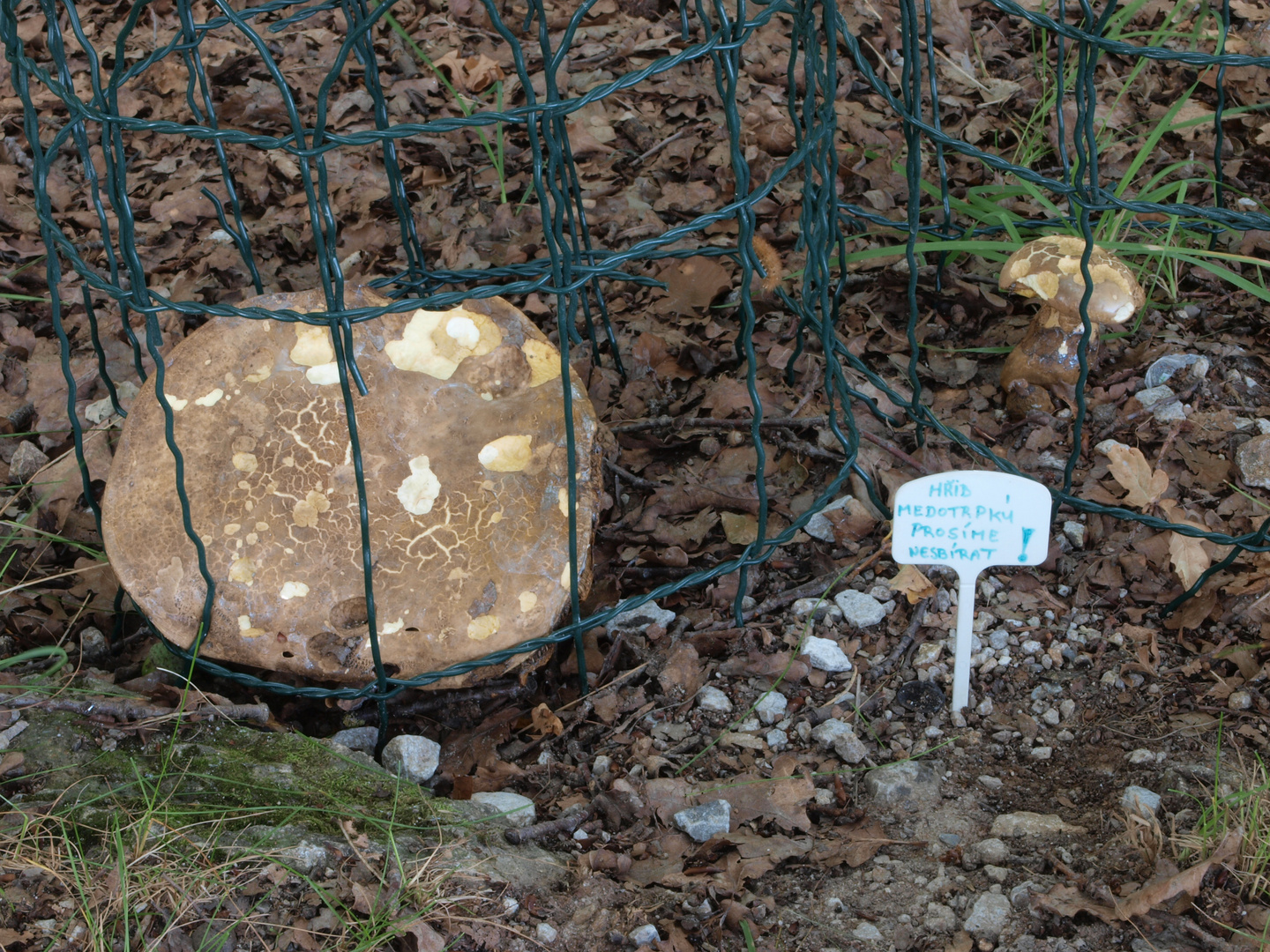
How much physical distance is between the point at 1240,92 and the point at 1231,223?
6.62 feet

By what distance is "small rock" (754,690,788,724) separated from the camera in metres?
Answer: 2.20

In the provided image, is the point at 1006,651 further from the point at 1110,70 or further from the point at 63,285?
the point at 63,285

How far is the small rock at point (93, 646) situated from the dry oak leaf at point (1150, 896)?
6.99 ft

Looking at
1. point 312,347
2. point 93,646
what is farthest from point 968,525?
point 93,646

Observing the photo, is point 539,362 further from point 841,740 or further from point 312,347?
point 841,740

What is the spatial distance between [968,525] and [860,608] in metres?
0.39

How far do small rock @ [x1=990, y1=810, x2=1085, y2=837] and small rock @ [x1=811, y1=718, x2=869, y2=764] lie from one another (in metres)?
0.29

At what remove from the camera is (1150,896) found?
1586mm

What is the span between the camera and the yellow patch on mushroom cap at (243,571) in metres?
2.19

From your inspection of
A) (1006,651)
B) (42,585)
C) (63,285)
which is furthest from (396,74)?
(1006,651)

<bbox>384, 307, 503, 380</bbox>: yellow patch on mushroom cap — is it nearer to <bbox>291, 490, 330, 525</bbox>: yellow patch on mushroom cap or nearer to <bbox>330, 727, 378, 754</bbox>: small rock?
<bbox>291, 490, 330, 525</bbox>: yellow patch on mushroom cap

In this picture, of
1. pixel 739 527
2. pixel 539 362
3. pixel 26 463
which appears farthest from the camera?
pixel 26 463

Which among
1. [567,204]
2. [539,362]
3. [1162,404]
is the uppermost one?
[567,204]

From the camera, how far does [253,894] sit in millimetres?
1680
